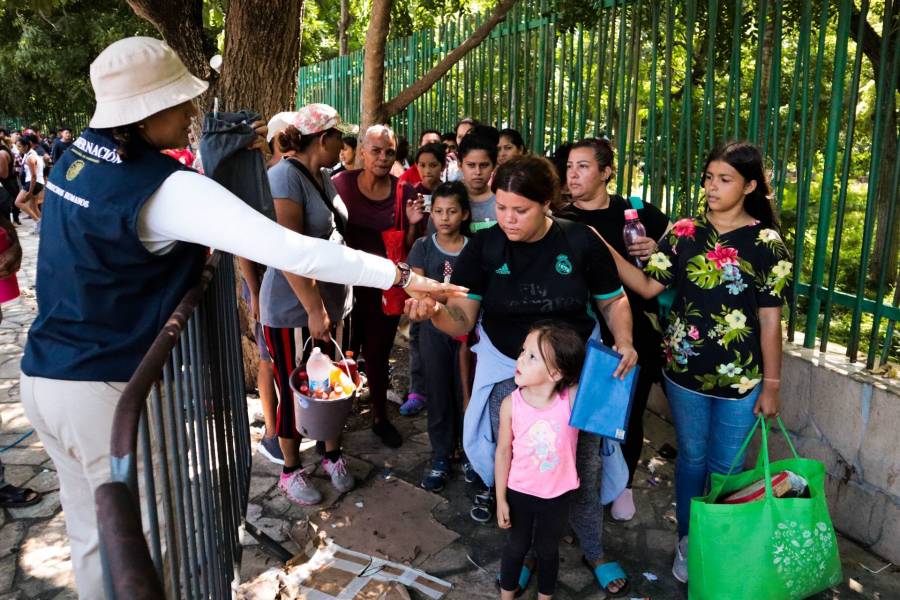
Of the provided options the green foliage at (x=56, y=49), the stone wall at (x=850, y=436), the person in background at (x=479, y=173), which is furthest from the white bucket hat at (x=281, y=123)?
the green foliage at (x=56, y=49)

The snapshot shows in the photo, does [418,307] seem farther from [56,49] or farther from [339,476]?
[56,49]

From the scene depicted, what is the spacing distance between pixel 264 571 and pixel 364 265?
1.78 meters

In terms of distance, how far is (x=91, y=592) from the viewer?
2.24 meters

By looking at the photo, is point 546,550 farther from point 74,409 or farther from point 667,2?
point 667,2

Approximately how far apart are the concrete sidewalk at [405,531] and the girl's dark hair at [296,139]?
76.4 inches

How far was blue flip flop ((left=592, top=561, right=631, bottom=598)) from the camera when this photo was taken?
3.18 metres

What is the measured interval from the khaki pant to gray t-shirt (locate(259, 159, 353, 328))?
5.14ft

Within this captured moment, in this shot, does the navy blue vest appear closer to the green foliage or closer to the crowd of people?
the crowd of people

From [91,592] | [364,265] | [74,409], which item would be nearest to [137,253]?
[74,409]

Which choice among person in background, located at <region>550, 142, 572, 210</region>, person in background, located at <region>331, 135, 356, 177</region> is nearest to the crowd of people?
person in background, located at <region>550, 142, 572, 210</region>

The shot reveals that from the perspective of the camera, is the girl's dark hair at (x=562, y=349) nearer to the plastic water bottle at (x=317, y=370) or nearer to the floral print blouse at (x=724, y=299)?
the floral print blouse at (x=724, y=299)

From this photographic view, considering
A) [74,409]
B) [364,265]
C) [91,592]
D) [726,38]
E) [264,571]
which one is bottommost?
[264,571]

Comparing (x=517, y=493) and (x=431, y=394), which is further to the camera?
(x=431, y=394)

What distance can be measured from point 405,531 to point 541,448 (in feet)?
3.93
